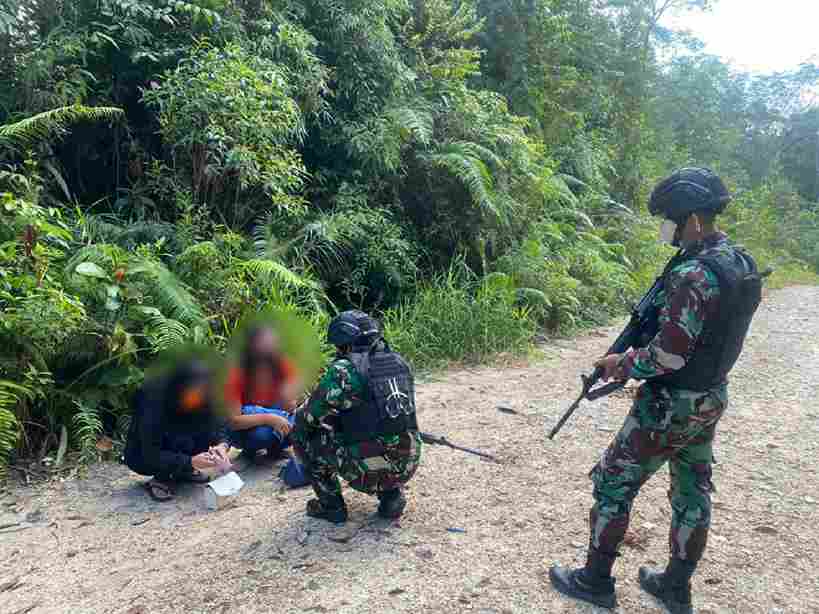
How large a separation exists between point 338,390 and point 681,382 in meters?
1.52

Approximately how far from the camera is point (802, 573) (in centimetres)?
305

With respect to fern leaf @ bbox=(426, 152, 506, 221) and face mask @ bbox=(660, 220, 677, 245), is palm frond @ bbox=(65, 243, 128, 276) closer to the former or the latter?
face mask @ bbox=(660, 220, 677, 245)

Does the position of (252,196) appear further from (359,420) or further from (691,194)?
(691,194)

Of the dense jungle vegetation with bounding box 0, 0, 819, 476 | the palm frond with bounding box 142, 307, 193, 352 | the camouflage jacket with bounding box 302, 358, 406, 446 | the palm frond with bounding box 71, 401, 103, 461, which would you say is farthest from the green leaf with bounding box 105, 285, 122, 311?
the camouflage jacket with bounding box 302, 358, 406, 446

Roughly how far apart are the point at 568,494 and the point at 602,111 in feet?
43.2

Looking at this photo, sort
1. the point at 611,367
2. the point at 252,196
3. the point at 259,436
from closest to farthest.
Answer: the point at 611,367 → the point at 259,436 → the point at 252,196

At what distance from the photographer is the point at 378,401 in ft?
10.3

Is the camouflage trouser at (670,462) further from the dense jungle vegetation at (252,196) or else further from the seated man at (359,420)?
Result: the dense jungle vegetation at (252,196)

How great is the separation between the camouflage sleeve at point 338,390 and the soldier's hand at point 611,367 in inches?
44.6

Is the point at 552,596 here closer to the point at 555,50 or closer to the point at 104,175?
the point at 104,175

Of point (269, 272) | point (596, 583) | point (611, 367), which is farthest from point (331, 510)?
point (269, 272)

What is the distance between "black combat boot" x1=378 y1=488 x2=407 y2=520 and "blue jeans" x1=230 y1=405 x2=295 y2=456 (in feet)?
3.19

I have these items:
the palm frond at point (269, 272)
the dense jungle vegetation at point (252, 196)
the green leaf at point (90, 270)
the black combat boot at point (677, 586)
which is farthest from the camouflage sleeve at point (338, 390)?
the palm frond at point (269, 272)

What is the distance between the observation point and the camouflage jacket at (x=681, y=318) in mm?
2355
